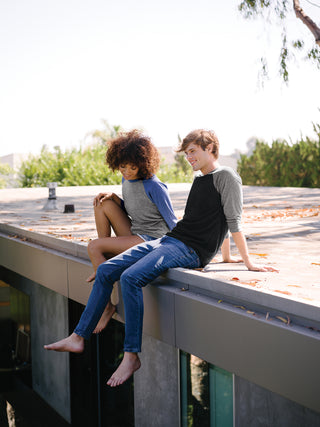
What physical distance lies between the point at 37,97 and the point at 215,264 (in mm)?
56486

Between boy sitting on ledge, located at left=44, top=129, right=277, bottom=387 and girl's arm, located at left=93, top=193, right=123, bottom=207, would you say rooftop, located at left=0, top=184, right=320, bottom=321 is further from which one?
girl's arm, located at left=93, top=193, right=123, bottom=207

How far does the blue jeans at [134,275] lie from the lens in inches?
151

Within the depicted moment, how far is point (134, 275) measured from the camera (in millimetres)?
3830

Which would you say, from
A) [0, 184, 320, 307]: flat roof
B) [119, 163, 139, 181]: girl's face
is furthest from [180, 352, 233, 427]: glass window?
[119, 163, 139, 181]: girl's face

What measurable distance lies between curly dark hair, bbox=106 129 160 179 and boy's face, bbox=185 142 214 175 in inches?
20.0

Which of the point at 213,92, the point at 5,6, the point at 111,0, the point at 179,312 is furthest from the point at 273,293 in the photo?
the point at 213,92

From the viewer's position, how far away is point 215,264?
447 centimetres

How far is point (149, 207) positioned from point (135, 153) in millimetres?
436

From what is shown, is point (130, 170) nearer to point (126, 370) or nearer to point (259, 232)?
point (126, 370)

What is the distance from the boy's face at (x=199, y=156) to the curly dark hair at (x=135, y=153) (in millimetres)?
507

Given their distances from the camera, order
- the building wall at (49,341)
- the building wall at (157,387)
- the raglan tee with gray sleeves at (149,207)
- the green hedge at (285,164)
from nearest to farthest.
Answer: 1. the raglan tee with gray sleeves at (149,207)
2. the building wall at (157,387)
3. the building wall at (49,341)
4. the green hedge at (285,164)

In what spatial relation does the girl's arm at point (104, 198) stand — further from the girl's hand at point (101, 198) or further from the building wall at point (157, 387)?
the building wall at point (157, 387)

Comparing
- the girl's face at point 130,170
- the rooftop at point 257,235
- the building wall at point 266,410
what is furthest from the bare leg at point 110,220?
the building wall at point 266,410

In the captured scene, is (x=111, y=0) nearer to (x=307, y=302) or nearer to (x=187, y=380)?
(x=187, y=380)
